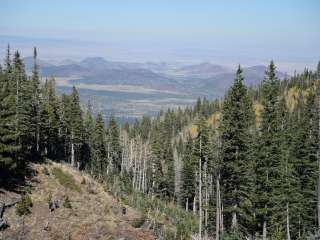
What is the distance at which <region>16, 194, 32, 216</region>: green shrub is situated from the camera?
136 feet

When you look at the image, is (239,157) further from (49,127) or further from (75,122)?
(75,122)

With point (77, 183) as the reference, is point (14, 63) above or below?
above

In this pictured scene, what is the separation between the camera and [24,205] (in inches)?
1658

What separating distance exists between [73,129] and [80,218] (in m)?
32.8

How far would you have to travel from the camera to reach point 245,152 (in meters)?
36.9

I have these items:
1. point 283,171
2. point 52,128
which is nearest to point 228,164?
point 283,171

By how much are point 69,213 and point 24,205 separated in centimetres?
491

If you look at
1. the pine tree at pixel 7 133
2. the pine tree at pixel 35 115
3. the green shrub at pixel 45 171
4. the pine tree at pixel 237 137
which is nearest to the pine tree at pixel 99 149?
the pine tree at pixel 35 115

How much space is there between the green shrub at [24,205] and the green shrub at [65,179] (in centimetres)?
970

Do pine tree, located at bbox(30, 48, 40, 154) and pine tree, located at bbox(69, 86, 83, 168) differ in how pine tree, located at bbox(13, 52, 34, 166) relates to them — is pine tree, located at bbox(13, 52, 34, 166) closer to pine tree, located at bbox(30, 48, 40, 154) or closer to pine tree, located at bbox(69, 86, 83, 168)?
pine tree, located at bbox(30, 48, 40, 154)

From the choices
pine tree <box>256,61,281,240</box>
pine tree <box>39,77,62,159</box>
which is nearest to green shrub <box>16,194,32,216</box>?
pine tree <box>256,61,281,240</box>

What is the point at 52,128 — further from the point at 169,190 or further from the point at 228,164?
the point at 228,164

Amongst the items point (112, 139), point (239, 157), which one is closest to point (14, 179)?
point (239, 157)

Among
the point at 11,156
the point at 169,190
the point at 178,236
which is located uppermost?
the point at 11,156
